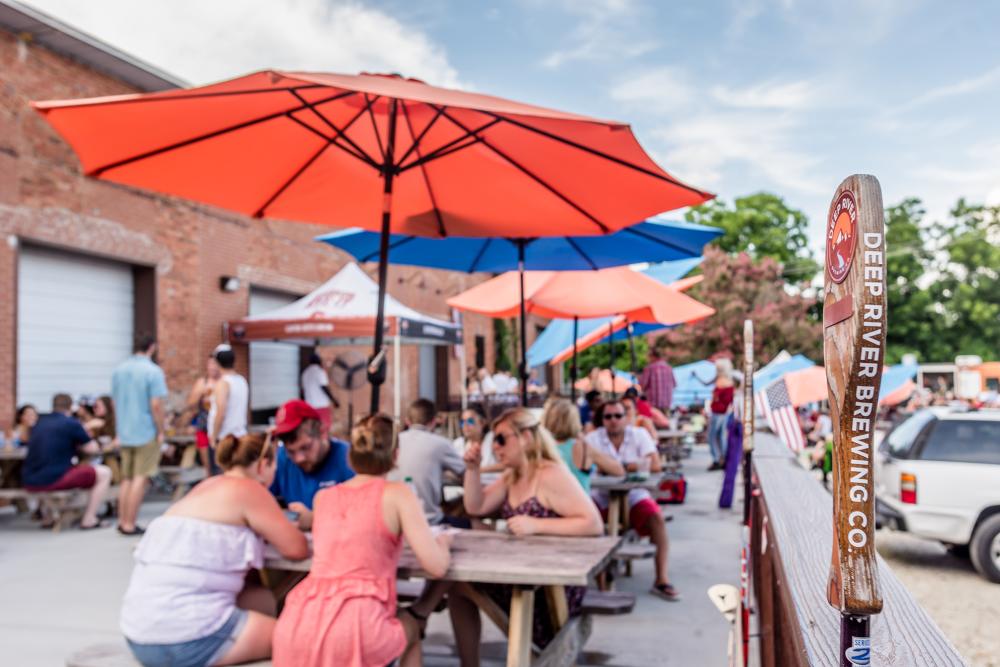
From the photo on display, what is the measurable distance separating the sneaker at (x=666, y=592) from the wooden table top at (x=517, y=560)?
6.93 ft

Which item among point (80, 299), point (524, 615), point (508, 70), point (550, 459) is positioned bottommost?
point (524, 615)

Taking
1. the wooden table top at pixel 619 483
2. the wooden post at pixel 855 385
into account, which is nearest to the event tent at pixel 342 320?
the wooden table top at pixel 619 483

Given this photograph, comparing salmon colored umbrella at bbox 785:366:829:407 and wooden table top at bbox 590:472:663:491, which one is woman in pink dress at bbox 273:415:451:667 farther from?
salmon colored umbrella at bbox 785:366:829:407

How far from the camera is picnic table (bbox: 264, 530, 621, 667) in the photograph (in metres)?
3.11

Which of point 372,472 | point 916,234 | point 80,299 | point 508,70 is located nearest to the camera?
point 372,472

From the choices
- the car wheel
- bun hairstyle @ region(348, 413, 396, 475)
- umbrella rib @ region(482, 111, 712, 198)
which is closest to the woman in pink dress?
bun hairstyle @ region(348, 413, 396, 475)

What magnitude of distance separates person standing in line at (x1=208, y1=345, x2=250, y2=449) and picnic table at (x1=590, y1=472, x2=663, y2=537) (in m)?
3.96

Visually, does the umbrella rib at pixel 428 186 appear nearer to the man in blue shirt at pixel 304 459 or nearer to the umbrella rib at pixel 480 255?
the man in blue shirt at pixel 304 459

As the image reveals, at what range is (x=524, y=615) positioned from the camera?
10.8 feet

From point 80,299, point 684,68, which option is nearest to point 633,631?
point 684,68

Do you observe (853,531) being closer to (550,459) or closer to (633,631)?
(550,459)

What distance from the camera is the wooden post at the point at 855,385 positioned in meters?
0.82

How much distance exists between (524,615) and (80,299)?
32.1 ft

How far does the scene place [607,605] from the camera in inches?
156
